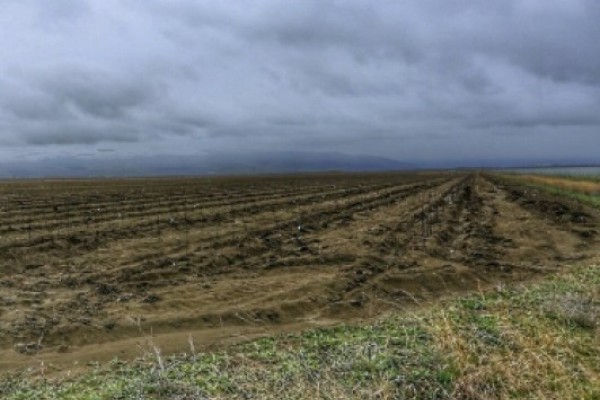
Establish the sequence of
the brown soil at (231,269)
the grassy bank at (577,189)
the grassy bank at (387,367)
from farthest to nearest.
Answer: the grassy bank at (577,189)
the brown soil at (231,269)
the grassy bank at (387,367)

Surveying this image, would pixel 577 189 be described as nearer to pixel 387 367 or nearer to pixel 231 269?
pixel 231 269

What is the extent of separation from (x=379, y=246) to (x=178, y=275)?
588 centimetres

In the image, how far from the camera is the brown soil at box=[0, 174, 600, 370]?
9.00 meters

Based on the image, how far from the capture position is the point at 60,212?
88.9ft

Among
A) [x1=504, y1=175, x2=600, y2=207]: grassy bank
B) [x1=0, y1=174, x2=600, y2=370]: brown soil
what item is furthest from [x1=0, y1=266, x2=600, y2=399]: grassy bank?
[x1=504, y1=175, x2=600, y2=207]: grassy bank

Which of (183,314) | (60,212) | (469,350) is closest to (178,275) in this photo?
(183,314)

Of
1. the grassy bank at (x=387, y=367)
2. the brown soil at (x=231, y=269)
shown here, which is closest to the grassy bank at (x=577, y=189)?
the brown soil at (x=231, y=269)

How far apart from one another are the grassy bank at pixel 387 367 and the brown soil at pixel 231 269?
102cm

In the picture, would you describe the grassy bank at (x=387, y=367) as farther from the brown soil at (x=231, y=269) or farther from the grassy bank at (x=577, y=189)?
the grassy bank at (x=577, y=189)

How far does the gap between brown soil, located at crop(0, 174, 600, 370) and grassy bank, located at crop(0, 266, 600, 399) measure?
40.0 inches

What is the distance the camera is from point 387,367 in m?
6.58

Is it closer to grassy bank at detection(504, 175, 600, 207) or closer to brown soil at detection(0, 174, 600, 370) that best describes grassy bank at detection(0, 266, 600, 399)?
brown soil at detection(0, 174, 600, 370)

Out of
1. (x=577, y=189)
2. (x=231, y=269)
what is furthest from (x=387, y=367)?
(x=577, y=189)

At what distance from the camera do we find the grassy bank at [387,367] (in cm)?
602
